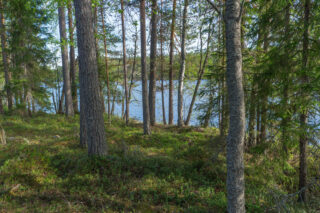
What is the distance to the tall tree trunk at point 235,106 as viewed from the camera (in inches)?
131

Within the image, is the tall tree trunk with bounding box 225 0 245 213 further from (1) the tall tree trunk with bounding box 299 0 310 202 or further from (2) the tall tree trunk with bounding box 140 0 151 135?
(2) the tall tree trunk with bounding box 140 0 151 135

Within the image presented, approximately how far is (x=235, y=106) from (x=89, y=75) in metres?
4.46

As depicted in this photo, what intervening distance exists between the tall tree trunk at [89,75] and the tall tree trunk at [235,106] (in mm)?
4182

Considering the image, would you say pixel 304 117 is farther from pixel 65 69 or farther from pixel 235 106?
pixel 65 69

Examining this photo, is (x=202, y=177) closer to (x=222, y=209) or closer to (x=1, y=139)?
→ (x=222, y=209)

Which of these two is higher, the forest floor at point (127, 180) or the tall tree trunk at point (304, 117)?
the tall tree trunk at point (304, 117)

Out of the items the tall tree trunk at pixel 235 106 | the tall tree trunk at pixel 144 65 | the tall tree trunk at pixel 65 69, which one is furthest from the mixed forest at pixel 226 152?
the tall tree trunk at pixel 65 69

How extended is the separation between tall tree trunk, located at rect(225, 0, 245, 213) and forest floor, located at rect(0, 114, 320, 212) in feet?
3.37

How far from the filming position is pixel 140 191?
4.81 metres

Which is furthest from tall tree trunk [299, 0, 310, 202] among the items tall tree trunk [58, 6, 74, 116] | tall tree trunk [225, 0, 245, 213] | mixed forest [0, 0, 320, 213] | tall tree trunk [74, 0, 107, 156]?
tall tree trunk [58, 6, 74, 116]

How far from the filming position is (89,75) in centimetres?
586

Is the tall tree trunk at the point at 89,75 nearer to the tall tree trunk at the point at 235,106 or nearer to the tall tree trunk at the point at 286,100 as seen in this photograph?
the tall tree trunk at the point at 235,106

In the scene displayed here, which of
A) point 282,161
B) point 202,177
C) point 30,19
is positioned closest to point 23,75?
point 30,19

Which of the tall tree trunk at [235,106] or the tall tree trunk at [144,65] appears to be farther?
the tall tree trunk at [144,65]
